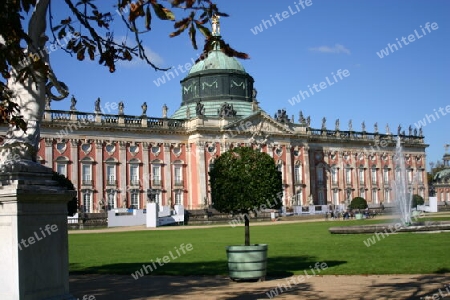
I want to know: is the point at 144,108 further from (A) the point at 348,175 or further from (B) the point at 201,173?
(A) the point at 348,175

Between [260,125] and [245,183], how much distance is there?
4626cm

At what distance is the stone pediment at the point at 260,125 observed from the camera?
5697 centimetres

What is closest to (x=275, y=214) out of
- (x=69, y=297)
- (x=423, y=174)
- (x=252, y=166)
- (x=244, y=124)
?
(x=244, y=124)

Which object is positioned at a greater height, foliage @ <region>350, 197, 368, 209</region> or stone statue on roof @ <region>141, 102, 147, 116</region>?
stone statue on roof @ <region>141, 102, 147, 116</region>

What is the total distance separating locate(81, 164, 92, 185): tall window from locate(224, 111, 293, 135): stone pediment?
14.4m

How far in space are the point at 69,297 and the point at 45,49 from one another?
3.16 m

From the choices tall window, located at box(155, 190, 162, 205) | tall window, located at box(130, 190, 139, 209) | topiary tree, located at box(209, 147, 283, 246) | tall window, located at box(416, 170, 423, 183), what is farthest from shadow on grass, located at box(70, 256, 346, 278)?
tall window, located at box(416, 170, 423, 183)

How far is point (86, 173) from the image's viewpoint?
4997cm

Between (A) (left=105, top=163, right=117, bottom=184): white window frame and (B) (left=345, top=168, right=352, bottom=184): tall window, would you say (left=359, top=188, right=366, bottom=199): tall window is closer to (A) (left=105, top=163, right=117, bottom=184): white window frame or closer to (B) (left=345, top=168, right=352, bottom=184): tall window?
(B) (left=345, top=168, right=352, bottom=184): tall window

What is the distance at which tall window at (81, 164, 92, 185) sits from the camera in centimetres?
4976

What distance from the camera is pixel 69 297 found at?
22.6 ft

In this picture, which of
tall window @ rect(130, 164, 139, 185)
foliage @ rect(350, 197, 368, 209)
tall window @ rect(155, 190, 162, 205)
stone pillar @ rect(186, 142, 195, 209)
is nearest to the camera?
tall window @ rect(130, 164, 139, 185)

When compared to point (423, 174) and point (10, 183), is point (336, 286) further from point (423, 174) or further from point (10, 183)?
point (423, 174)

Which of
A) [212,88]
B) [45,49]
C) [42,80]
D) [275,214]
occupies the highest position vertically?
[212,88]
